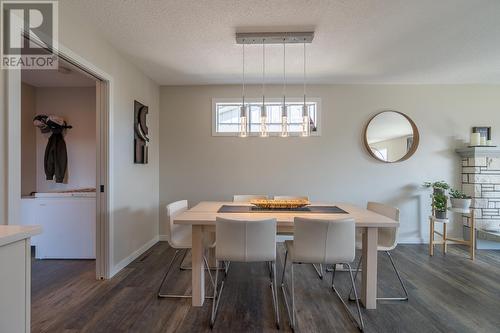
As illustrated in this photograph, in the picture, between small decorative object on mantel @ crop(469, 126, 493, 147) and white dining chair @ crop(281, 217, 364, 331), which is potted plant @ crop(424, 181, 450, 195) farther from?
white dining chair @ crop(281, 217, 364, 331)

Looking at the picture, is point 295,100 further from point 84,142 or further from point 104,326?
point 104,326

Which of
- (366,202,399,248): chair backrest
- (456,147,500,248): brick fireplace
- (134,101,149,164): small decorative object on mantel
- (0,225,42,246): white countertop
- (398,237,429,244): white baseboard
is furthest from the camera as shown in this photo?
(398,237,429,244): white baseboard

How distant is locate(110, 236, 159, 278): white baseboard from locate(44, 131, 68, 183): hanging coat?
1554mm

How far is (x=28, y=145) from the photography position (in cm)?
342

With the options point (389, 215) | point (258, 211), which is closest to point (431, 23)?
point (389, 215)

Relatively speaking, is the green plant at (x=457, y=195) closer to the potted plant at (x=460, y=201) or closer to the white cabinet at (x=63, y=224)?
the potted plant at (x=460, y=201)

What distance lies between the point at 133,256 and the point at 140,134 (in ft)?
5.23


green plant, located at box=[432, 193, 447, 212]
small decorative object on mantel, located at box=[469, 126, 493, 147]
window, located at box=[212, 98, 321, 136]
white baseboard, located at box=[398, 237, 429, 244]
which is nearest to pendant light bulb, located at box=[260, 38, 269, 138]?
window, located at box=[212, 98, 321, 136]

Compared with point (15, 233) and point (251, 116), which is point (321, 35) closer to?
point (251, 116)

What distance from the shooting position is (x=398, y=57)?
9.17 ft

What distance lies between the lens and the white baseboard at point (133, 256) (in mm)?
2592

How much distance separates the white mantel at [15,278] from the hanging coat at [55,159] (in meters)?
2.89

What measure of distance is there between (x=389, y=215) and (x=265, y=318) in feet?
5.04

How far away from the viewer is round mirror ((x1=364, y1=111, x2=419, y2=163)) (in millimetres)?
3658
